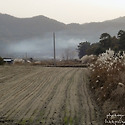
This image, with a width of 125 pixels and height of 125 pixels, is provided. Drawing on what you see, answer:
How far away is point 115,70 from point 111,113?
566 centimetres

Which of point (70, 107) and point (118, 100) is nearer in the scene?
point (118, 100)

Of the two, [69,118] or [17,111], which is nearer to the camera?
[69,118]

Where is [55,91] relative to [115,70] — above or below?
below

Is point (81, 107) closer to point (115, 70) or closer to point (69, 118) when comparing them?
point (69, 118)

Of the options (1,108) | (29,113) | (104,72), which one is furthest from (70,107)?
(104,72)

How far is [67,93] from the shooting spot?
1556 cm

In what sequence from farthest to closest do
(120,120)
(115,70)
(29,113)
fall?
(115,70)
(29,113)
(120,120)

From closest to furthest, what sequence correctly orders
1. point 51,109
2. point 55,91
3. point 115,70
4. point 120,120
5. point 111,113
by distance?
1. point 120,120
2. point 111,113
3. point 51,109
4. point 115,70
5. point 55,91

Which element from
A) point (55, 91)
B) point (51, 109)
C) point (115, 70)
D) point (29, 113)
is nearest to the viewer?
point (29, 113)

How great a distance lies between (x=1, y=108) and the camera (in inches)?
471

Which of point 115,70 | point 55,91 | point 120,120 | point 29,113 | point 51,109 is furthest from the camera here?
point 55,91

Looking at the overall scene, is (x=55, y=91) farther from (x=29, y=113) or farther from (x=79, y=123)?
(x=79, y=123)

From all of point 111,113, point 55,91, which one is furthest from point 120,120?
point 55,91

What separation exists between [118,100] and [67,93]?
192 inches
